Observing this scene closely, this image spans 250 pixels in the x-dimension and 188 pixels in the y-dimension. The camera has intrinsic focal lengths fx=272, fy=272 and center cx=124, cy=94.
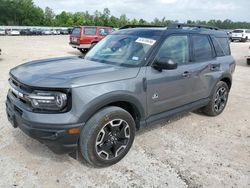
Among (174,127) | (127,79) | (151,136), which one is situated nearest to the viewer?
(127,79)

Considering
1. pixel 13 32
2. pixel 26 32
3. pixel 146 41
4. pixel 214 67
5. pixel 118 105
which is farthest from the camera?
pixel 26 32

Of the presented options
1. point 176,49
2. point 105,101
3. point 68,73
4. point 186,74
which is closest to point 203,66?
point 186,74

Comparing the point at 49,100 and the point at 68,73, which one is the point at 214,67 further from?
the point at 49,100

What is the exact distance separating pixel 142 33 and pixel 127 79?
3.57 ft

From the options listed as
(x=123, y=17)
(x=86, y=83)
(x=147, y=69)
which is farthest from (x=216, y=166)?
(x=123, y=17)

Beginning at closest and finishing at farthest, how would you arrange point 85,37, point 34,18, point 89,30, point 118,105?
point 118,105 → point 85,37 → point 89,30 → point 34,18

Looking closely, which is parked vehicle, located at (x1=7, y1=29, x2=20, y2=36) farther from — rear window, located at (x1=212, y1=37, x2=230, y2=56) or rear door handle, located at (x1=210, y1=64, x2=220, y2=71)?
rear door handle, located at (x1=210, y1=64, x2=220, y2=71)

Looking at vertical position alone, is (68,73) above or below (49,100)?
above

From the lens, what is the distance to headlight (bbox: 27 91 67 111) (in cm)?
303

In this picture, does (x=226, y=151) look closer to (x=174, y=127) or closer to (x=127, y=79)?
(x=174, y=127)

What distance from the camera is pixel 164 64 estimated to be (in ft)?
12.3

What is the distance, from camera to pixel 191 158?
3844 millimetres

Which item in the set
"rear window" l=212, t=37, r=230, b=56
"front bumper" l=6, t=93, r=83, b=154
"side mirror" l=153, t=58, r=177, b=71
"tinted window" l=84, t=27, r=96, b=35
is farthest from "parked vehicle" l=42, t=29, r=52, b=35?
"front bumper" l=6, t=93, r=83, b=154

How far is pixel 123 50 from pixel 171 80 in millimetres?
864
